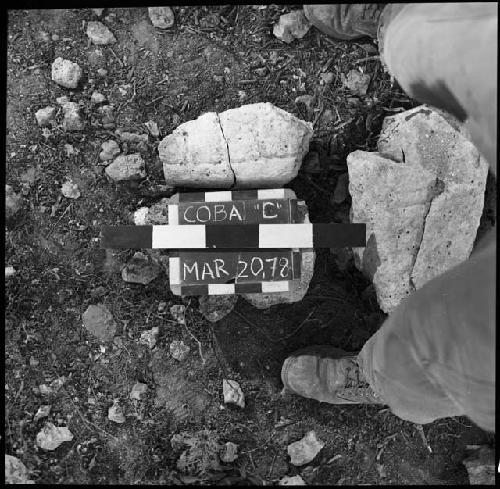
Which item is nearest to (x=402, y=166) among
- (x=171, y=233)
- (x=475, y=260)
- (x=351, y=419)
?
(x=475, y=260)

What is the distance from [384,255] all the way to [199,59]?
1.21 metres

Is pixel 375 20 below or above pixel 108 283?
above

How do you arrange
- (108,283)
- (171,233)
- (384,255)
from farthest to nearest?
(108,283) < (384,255) < (171,233)

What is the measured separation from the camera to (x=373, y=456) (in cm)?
253

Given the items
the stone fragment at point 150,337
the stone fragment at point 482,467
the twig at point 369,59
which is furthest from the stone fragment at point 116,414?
the twig at point 369,59

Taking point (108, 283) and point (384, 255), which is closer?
point (384, 255)

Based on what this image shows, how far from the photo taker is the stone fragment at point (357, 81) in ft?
8.21

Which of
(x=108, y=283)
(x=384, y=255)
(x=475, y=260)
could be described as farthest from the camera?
(x=108, y=283)

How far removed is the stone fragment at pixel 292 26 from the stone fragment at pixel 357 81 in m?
0.27

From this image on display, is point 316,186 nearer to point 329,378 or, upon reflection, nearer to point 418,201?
point 418,201

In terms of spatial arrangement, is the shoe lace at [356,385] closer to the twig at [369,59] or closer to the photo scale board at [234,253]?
the photo scale board at [234,253]

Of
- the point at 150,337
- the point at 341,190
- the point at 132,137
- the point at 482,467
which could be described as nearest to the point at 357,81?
the point at 341,190

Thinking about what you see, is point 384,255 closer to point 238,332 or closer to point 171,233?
point 238,332

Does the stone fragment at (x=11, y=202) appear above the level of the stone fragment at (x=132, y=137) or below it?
below
